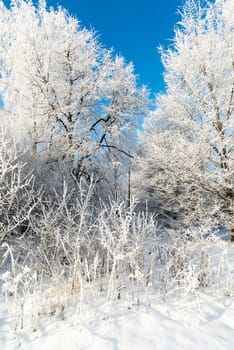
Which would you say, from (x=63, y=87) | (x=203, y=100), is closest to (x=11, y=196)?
(x=203, y=100)

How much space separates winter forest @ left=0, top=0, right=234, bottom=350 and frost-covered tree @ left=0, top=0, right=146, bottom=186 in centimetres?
6

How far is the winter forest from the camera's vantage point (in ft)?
11.1

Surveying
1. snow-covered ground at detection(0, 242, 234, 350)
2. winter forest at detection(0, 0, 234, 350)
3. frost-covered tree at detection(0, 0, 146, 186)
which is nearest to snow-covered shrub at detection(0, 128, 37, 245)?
winter forest at detection(0, 0, 234, 350)

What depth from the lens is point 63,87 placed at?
11562 millimetres

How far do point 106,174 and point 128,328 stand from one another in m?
9.35

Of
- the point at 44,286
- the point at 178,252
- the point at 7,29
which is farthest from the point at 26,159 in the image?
the point at 7,29

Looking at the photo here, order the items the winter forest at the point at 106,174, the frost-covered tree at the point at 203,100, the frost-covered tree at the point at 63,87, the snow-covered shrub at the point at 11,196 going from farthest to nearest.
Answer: the frost-covered tree at the point at 63,87 < the frost-covered tree at the point at 203,100 < the snow-covered shrub at the point at 11,196 < the winter forest at the point at 106,174

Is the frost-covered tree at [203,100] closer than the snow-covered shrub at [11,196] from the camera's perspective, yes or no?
No

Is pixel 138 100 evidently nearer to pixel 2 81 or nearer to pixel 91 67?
pixel 91 67

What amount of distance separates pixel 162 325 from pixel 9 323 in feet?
5.43

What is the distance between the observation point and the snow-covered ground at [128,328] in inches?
98.6

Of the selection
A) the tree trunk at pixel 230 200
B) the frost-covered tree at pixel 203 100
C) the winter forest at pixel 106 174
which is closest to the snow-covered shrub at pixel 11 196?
the winter forest at pixel 106 174

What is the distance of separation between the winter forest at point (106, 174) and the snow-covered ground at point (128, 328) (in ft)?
0.08

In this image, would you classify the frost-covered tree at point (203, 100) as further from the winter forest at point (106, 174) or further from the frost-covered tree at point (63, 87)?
the frost-covered tree at point (63, 87)
